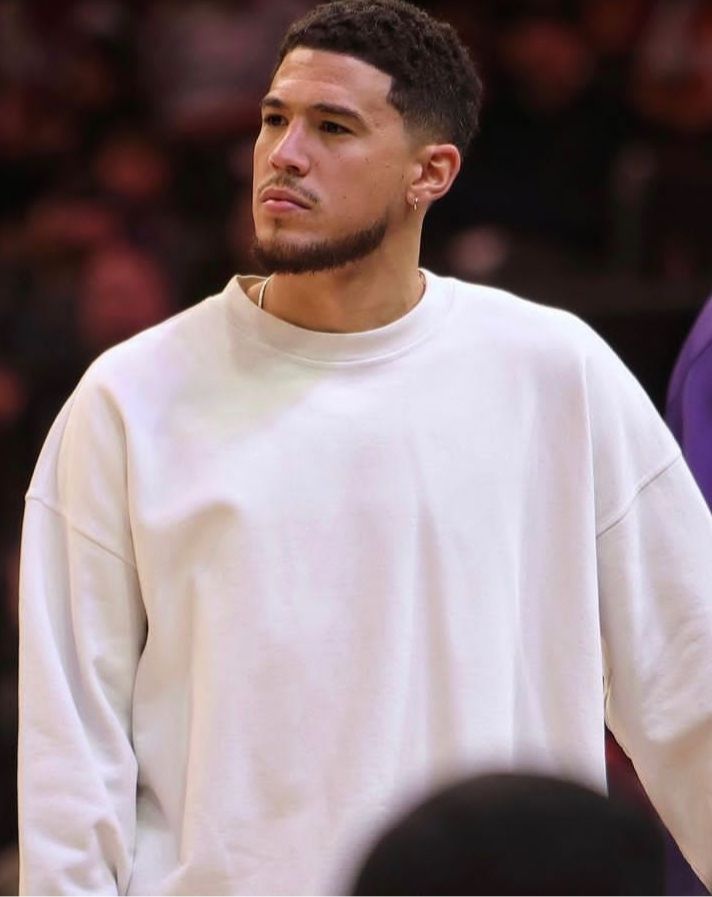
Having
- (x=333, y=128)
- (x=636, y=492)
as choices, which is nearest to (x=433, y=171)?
(x=333, y=128)

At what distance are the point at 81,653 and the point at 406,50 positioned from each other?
2.79 feet

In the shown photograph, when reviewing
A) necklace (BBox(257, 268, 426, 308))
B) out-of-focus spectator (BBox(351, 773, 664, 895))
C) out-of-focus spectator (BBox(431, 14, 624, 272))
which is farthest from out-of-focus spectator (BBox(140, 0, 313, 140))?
out-of-focus spectator (BBox(351, 773, 664, 895))

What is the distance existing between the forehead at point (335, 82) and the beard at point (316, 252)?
0.15 metres

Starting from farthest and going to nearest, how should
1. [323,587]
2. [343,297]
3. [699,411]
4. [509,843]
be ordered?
[699,411], [343,297], [323,587], [509,843]

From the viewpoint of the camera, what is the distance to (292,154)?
287cm

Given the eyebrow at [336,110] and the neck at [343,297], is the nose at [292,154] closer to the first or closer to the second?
the eyebrow at [336,110]

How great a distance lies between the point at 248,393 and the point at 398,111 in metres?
0.40

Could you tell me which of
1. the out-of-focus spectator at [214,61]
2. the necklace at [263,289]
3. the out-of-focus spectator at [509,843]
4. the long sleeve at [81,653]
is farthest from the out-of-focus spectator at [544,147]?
the out-of-focus spectator at [509,843]

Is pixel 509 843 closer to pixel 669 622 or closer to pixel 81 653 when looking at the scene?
pixel 81 653

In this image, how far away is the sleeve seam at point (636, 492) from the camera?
3021mm

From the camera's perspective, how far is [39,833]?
111 inches

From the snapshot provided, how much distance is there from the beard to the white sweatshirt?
0.30 feet

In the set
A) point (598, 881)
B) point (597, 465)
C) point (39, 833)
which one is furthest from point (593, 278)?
point (598, 881)

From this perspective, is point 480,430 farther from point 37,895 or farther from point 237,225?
point 237,225
